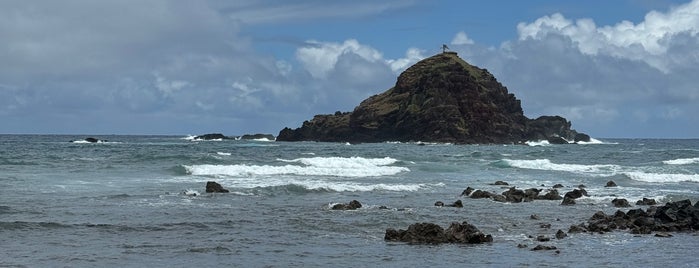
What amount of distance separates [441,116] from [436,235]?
122 metres

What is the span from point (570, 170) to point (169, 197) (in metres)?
35.0

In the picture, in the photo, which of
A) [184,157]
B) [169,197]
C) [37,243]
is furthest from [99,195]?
[184,157]

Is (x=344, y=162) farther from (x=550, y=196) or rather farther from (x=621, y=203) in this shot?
(x=621, y=203)

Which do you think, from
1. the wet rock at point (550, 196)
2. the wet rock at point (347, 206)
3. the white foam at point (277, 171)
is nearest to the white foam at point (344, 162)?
the white foam at point (277, 171)

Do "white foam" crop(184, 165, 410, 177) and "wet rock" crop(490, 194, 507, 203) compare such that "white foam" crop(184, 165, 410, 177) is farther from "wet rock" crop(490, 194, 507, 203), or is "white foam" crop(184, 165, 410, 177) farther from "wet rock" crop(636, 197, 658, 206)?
"wet rock" crop(636, 197, 658, 206)

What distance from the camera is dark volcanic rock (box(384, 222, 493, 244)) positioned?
62.6ft

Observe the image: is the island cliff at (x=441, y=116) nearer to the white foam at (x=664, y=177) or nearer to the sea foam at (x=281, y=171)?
the sea foam at (x=281, y=171)

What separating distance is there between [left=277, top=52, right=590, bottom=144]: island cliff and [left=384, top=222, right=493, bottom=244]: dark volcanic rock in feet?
384

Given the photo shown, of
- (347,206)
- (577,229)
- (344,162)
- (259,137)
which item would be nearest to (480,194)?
(347,206)

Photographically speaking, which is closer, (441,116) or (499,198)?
(499,198)

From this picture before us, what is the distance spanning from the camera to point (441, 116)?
14012 cm

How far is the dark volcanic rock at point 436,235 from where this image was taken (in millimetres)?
19094

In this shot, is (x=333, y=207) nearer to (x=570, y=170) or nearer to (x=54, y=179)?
(x=54, y=179)

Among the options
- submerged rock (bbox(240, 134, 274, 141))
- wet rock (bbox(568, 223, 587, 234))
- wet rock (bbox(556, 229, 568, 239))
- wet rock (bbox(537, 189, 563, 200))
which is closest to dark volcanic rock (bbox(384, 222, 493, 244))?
wet rock (bbox(556, 229, 568, 239))
